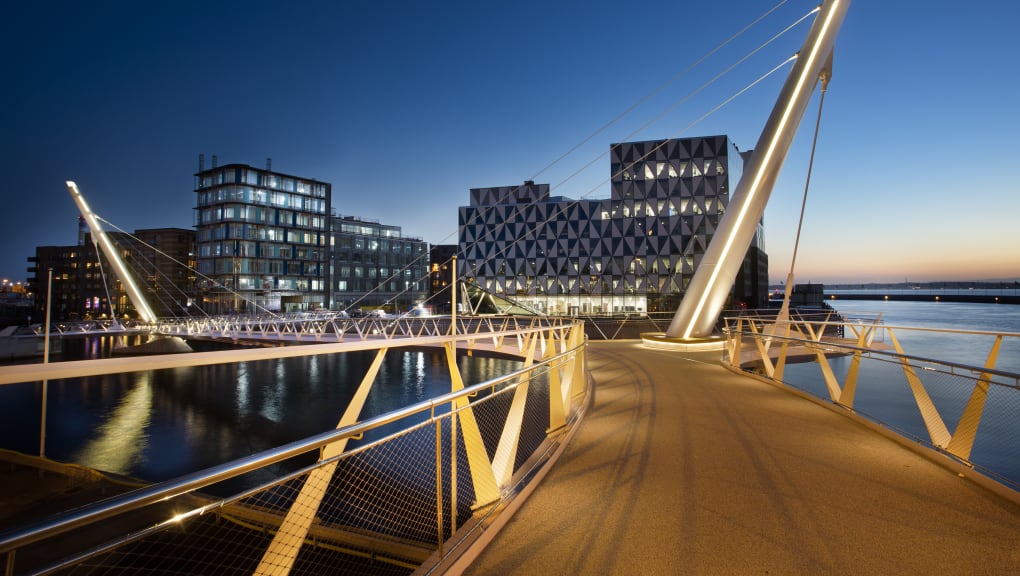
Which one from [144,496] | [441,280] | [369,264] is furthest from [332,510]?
[441,280]

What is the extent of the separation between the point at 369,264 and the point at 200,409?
162 ft

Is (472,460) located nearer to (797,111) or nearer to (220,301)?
(797,111)

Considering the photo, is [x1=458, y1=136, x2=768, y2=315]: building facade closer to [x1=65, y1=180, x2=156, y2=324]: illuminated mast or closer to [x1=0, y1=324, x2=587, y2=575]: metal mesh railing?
[x1=0, y1=324, x2=587, y2=575]: metal mesh railing

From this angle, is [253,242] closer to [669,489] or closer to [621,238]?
[621,238]

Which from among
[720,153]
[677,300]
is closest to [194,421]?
[677,300]

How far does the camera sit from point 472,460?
3471 millimetres

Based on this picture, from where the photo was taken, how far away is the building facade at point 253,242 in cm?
5512

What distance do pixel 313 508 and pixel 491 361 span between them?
32.4 meters

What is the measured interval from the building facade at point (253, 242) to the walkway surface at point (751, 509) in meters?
56.8

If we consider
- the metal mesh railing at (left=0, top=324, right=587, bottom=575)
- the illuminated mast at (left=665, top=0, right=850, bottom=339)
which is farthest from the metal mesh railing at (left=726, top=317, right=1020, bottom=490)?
the metal mesh railing at (left=0, top=324, right=587, bottom=575)

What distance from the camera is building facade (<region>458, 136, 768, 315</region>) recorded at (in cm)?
4291

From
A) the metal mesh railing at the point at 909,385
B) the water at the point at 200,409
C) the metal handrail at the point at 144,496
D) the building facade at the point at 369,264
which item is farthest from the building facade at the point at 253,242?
the metal handrail at the point at 144,496

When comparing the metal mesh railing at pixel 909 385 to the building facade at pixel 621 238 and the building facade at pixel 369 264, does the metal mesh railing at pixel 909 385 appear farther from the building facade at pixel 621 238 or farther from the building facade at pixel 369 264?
the building facade at pixel 369 264

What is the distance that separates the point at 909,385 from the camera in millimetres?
9859
